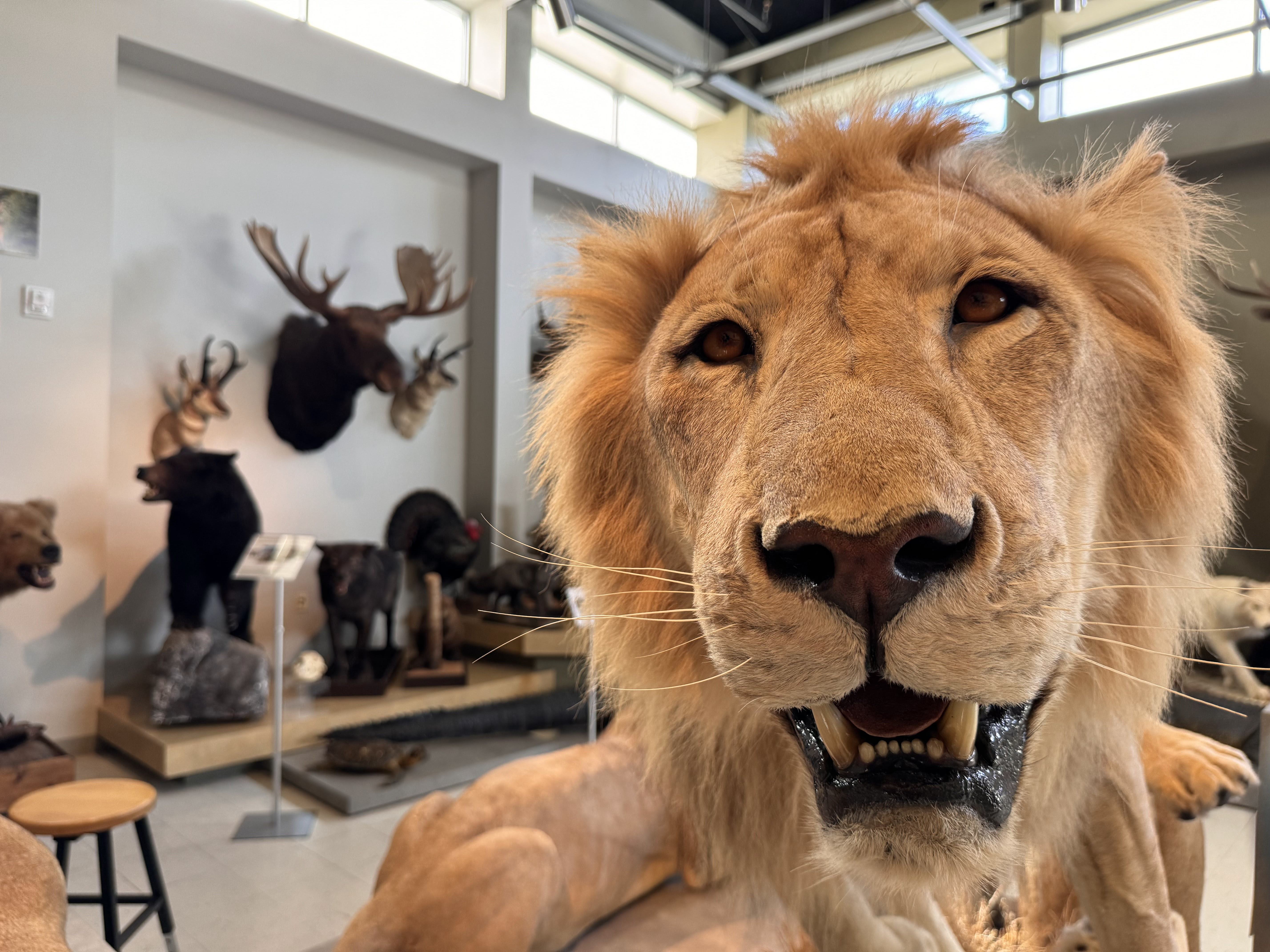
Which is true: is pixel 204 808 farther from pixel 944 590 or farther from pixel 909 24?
pixel 909 24

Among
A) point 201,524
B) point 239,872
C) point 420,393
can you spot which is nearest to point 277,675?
point 239,872

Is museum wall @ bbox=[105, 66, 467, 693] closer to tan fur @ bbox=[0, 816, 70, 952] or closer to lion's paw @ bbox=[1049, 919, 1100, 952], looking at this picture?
tan fur @ bbox=[0, 816, 70, 952]

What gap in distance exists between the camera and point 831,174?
897 mm

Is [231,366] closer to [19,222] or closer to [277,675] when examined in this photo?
[19,222]

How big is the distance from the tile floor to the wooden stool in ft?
0.28

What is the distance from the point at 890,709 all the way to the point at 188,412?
183 inches

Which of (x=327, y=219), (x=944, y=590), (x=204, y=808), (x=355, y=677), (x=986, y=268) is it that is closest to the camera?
(x=944, y=590)

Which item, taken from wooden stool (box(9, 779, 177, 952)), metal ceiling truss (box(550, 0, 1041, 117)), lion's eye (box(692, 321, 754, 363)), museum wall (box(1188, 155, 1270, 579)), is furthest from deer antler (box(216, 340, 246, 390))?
museum wall (box(1188, 155, 1270, 579))

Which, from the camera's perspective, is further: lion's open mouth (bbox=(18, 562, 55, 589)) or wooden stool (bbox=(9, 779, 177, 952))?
lion's open mouth (bbox=(18, 562, 55, 589))

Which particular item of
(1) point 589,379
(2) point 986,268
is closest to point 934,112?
(2) point 986,268

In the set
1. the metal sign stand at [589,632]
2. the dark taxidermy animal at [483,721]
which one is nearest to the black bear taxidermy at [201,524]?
the dark taxidermy animal at [483,721]

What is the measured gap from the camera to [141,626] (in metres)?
4.50

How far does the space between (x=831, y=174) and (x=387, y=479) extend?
17.1 ft

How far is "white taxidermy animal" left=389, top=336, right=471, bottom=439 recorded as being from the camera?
5.43 m
